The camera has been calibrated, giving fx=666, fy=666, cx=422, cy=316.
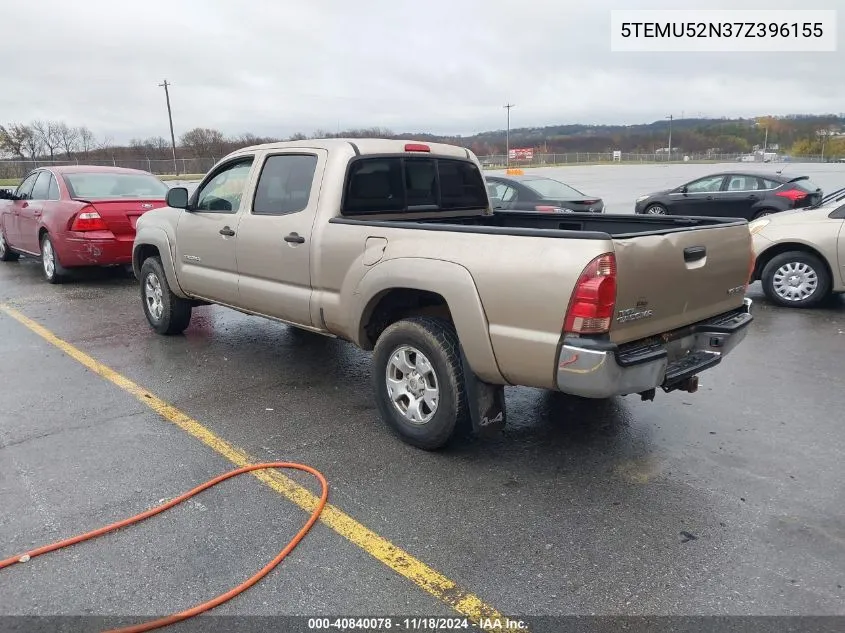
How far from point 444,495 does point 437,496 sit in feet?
0.13

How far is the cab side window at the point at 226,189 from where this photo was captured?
5.49 meters

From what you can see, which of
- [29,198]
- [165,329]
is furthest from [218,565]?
[29,198]

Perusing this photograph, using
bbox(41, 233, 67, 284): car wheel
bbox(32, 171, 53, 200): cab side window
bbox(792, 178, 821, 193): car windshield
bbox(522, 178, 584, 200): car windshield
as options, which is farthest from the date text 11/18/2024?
bbox(792, 178, 821, 193): car windshield

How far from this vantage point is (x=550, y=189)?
40.3ft

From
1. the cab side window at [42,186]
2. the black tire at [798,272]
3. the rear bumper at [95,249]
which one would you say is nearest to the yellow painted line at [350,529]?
the rear bumper at [95,249]

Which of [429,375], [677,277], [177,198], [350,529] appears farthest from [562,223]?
[177,198]

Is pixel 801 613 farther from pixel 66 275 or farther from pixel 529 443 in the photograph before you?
pixel 66 275

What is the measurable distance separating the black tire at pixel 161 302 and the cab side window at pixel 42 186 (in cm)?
438

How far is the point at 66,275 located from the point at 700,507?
32.0ft

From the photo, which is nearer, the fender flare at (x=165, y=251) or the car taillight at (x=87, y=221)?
the fender flare at (x=165, y=251)

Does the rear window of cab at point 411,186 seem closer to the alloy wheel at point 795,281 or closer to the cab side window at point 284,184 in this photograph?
the cab side window at point 284,184

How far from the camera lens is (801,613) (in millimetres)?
2604

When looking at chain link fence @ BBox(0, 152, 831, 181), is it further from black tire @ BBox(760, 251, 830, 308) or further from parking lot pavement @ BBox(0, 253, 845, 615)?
parking lot pavement @ BBox(0, 253, 845, 615)

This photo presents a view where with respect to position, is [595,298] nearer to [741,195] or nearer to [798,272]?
[798,272]
